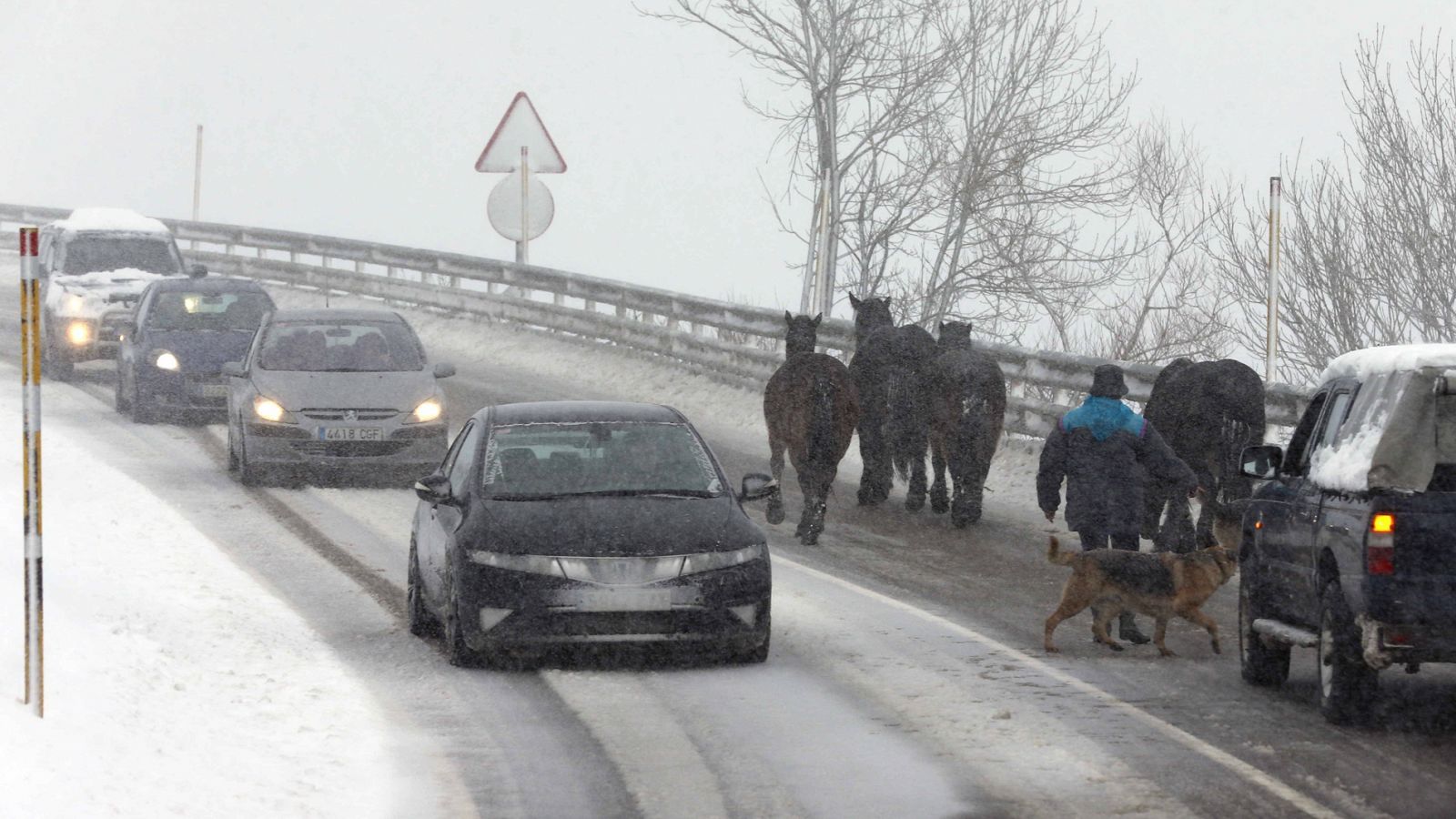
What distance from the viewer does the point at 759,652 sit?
10469mm

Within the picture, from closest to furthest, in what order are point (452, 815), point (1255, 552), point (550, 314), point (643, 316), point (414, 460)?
point (452, 815), point (1255, 552), point (414, 460), point (643, 316), point (550, 314)

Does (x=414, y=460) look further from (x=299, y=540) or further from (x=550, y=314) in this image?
(x=550, y=314)

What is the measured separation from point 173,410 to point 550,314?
9984 millimetres

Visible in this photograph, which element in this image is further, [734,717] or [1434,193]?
[1434,193]

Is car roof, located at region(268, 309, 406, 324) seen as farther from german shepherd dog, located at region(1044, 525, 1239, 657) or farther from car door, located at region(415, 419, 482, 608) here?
german shepherd dog, located at region(1044, 525, 1239, 657)

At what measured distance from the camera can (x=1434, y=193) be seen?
31781mm

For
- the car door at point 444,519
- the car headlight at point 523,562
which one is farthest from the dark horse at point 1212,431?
the car headlight at point 523,562

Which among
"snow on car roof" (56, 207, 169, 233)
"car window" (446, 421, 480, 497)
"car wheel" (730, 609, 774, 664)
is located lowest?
"car wheel" (730, 609, 774, 664)

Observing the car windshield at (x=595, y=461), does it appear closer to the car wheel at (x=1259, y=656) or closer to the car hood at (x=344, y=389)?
the car wheel at (x=1259, y=656)

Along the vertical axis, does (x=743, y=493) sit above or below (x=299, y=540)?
above

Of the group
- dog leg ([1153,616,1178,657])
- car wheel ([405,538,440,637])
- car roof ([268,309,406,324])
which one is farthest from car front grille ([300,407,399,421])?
dog leg ([1153,616,1178,657])

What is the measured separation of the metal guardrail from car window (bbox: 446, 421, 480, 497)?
6845mm

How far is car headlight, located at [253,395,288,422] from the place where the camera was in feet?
57.6

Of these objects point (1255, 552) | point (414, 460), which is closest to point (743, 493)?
point (1255, 552)
